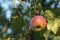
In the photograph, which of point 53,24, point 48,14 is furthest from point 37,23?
point 53,24

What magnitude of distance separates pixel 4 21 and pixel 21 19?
0.42m

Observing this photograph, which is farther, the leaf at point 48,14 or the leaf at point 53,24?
the leaf at point 48,14

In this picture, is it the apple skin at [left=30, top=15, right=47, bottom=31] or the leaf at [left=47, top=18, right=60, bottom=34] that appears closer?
the leaf at [left=47, top=18, right=60, bottom=34]

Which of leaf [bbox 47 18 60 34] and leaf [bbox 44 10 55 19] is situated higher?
leaf [bbox 44 10 55 19]

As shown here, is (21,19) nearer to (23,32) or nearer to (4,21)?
(23,32)

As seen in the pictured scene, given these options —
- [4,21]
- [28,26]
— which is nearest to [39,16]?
[28,26]

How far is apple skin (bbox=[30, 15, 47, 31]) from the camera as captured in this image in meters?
1.50

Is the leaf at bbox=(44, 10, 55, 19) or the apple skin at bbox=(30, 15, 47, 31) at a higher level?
the leaf at bbox=(44, 10, 55, 19)

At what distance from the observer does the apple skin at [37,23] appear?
59.1 inches

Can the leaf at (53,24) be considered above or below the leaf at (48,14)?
below

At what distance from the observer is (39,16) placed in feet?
5.06

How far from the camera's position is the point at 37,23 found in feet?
5.17

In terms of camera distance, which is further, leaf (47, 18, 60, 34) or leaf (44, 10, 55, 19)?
leaf (44, 10, 55, 19)

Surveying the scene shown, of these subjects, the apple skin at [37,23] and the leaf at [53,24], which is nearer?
the leaf at [53,24]
